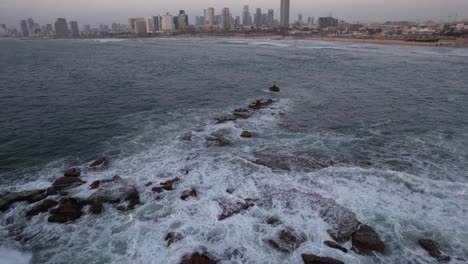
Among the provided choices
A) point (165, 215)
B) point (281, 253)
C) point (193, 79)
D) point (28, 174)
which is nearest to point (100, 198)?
point (165, 215)

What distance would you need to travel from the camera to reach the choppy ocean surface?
11078 mm

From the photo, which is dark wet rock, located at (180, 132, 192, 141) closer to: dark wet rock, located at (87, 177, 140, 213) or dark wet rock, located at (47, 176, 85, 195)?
dark wet rock, located at (87, 177, 140, 213)

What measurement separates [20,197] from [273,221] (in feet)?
40.1

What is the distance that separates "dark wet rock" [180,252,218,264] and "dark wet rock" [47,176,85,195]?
8.13 m

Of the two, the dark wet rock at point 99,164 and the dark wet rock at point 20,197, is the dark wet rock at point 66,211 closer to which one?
the dark wet rock at point 20,197

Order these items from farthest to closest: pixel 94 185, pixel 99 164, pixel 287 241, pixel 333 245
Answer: pixel 99 164, pixel 94 185, pixel 287 241, pixel 333 245

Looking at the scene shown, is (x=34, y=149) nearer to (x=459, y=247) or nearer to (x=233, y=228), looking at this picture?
(x=233, y=228)

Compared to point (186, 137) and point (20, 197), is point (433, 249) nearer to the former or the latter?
point (186, 137)

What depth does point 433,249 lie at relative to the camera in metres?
10.6

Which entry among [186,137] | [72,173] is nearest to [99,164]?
[72,173]

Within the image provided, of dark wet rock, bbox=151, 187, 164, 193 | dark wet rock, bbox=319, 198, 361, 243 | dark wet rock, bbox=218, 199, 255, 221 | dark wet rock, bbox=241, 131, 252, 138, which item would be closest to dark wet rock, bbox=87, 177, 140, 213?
dark wet rock, bbox=151, 187, 164, 193

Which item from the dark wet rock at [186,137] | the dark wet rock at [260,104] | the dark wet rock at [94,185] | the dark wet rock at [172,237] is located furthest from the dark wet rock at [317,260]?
the dark wet rock at [260,104]

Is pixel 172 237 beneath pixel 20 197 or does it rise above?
beneath

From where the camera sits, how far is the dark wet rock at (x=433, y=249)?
1033 cm
